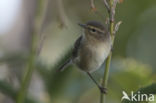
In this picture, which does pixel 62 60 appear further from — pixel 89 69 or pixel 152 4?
pixel 152 4

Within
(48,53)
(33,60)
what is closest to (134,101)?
(33,60)

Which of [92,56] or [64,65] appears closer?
[92,56]

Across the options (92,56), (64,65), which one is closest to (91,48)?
(92,56)

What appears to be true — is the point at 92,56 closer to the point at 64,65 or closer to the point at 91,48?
the point at 91,48

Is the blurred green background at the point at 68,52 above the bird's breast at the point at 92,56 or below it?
below

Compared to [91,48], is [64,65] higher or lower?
lower
